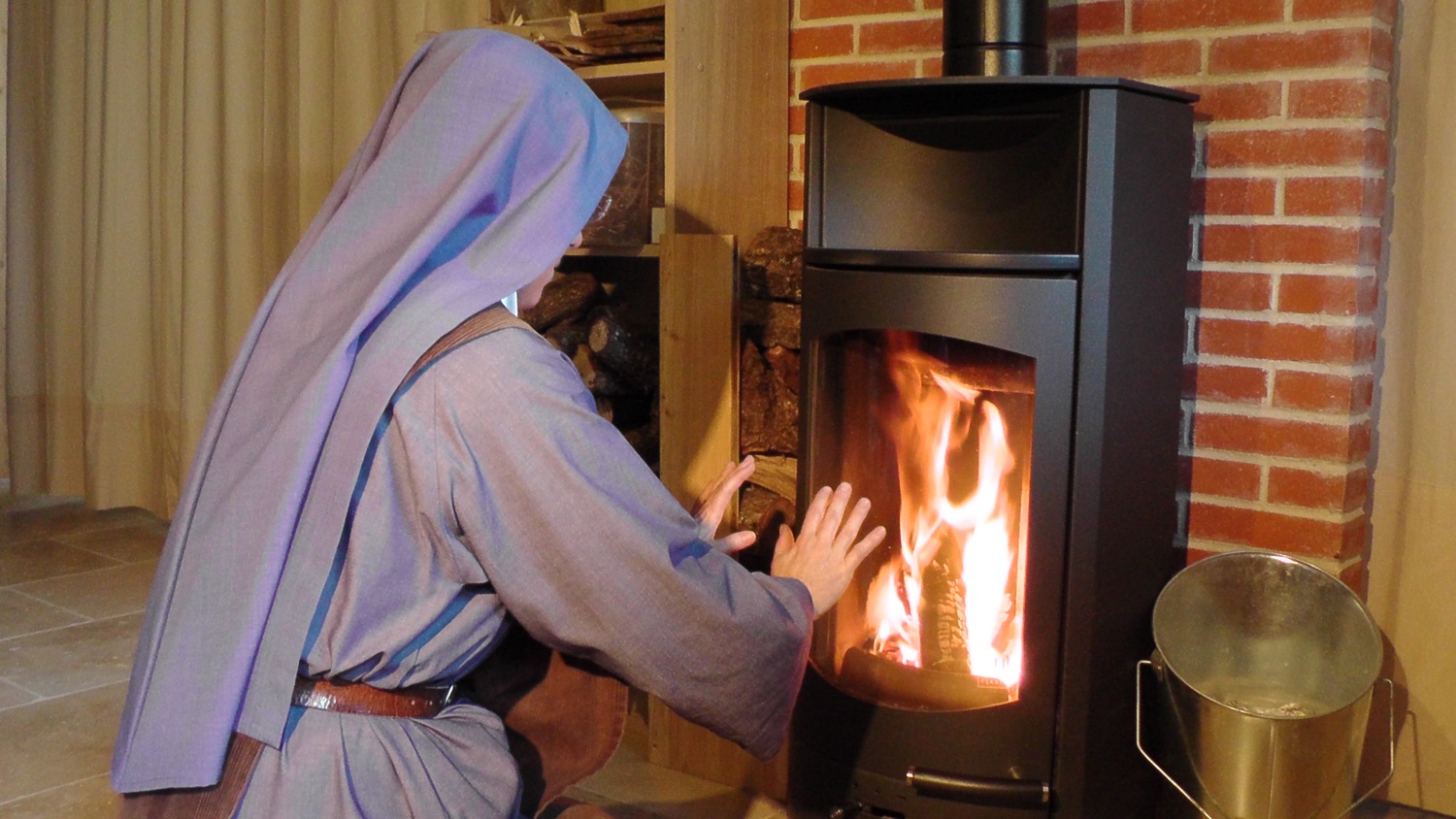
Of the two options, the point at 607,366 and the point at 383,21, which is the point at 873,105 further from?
the point at 383,21

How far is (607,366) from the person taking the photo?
2629 millimetres

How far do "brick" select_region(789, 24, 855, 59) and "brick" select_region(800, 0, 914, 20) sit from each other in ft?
0.07

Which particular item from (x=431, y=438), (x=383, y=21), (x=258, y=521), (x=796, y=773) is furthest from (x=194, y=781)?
(x=383, y=21)

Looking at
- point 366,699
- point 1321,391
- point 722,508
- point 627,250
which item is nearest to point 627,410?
point 627,250

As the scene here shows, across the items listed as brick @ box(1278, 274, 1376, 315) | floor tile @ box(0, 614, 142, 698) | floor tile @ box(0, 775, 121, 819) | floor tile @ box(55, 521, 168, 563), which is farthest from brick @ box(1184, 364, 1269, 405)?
floor tile @ box(55, 521, 168, 563)

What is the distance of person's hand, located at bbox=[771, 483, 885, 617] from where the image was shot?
61.7 inches

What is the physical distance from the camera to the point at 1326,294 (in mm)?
1900

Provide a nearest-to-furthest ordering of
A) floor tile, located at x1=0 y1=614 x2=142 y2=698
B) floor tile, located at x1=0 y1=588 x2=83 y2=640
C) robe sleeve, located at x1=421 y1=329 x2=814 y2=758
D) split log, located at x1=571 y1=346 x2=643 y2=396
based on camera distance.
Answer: robe sleeve, located at x1=421 y1=329 x2=814 y2=758
split log, located at x1=571 y1=346 x2=643 y2=396
floor tile, located at x1=0 y1=614 x2=142 y2=698
floor tile, located at x1=0 y1=588 x2=83 y2=640

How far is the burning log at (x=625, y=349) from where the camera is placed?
262 cm

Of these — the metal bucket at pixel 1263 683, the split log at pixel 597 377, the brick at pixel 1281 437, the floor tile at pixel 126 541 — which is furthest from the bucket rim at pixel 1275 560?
→ the floor tile at pixel 126 541

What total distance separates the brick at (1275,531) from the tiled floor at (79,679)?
0.49 metres

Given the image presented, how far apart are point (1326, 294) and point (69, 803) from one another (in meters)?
2.18

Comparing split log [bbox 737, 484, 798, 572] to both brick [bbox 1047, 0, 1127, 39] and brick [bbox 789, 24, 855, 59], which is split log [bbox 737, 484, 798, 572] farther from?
brick [bbox 1047, 0, 1127, 39]

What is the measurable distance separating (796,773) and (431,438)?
0.99 metres
